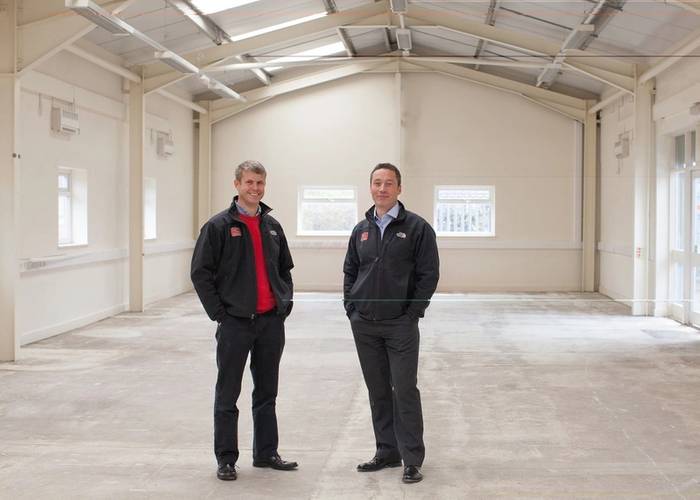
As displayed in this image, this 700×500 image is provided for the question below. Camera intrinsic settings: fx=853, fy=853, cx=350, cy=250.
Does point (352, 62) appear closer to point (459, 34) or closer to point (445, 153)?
point (459, 34)

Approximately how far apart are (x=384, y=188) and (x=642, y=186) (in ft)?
24.3

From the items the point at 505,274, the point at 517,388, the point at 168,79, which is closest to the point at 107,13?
the point at 168,79

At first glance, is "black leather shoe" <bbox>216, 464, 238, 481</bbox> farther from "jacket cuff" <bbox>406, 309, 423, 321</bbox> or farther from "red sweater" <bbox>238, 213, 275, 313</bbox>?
"jacket cuff" <bbox>406, 309, 423, 321</bbox>

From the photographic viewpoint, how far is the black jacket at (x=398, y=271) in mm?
3799

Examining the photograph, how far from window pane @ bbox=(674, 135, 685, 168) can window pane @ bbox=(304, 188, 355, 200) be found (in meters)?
4.48

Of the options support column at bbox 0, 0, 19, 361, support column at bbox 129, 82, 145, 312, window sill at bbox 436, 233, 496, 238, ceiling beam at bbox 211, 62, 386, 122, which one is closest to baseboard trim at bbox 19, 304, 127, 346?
support column at bbox 129, 82, 145, 312

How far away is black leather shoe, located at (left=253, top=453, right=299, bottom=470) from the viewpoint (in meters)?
4.01

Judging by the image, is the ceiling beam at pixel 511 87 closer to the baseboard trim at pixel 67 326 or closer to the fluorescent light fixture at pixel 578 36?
the fluorescent light fixture at pixel 578 36

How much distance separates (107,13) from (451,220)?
5.40m

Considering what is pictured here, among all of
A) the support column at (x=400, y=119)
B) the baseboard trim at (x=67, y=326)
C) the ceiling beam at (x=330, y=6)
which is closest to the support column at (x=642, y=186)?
the support column at (x=400, y=119)

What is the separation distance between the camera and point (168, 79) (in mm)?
10633

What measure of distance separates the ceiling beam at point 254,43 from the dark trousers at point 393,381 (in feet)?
23.8

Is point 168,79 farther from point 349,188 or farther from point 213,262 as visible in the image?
point 213,262

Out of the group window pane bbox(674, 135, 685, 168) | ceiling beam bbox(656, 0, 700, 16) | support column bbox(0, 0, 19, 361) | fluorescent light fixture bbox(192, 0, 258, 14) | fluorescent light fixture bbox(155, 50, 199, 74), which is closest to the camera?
support column bbox(0, 0, 19, 361)
